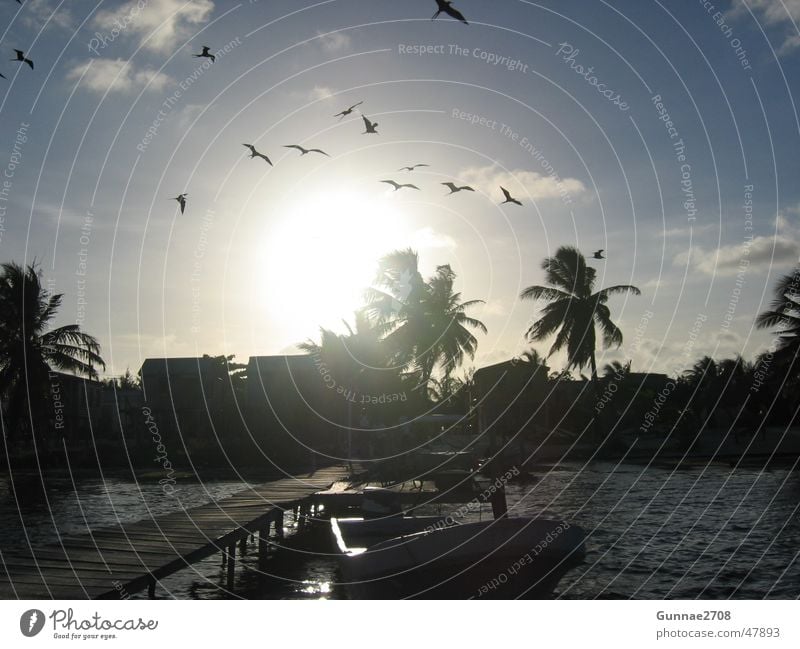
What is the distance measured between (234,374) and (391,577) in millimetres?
80127

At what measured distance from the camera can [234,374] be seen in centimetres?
9400

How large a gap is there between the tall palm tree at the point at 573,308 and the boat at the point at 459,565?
42.0 m

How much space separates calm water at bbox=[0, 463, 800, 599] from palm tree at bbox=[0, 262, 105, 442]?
9.88 m

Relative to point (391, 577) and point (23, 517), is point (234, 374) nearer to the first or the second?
point (23, 517)

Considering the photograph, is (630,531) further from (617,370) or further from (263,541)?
(617,370)

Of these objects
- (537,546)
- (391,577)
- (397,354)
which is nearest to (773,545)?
Answer: (537,546)

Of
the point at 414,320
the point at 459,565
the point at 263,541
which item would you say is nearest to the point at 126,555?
the point at 459,565

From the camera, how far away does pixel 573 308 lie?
59.4 m

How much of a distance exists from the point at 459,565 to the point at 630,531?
11762 millimetres

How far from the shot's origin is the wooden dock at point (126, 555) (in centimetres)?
1187
